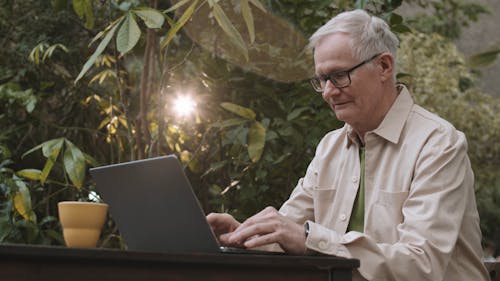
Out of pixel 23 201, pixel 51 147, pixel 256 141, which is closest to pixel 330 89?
pixel 256 141

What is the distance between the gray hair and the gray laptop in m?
0.66

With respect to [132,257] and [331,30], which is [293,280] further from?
[331,30]

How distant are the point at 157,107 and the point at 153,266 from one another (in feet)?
7.05

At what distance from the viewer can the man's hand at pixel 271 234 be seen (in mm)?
1381

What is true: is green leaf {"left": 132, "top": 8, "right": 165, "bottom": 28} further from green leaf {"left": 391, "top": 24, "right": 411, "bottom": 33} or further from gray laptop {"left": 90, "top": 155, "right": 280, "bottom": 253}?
green leaf {"left": 391, "top": 24, "right": 411, "bottom": 33}

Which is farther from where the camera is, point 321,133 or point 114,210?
point 321,133

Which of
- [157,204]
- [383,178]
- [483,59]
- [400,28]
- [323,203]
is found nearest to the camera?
[483,59]

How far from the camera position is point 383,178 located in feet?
5.99

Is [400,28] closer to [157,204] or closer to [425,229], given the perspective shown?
[425,229]

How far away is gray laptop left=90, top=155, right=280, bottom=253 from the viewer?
4.18 ft

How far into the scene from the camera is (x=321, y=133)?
9.47 ft

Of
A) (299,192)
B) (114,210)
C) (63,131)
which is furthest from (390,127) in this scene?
(63,131)

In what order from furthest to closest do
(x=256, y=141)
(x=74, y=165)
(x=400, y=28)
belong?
(x=400, y=28), (x=256, y=141), (x=74, y=165)

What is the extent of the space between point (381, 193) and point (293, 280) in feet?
2.20
